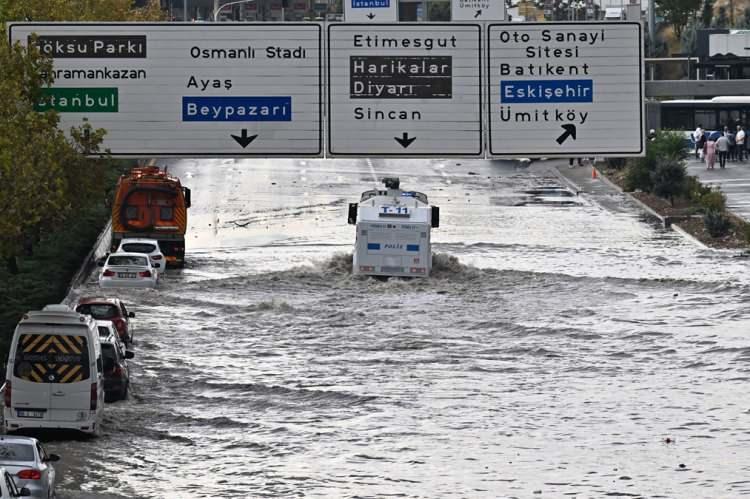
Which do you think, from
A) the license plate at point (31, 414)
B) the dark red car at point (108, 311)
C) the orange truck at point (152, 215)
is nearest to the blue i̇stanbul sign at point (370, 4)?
the orange truck at point (152, 215)

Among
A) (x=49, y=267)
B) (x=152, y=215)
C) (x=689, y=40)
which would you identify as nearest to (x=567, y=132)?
(x=49, y=267)

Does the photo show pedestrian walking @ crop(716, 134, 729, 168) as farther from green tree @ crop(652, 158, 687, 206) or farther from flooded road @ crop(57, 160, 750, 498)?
flooded road @ crop(57, 160, 750, 498)

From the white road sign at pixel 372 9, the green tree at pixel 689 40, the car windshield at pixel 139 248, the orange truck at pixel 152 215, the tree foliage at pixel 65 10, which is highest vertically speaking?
the green tree at pixel 689 40

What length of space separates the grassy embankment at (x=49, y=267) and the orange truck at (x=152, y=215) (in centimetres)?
164

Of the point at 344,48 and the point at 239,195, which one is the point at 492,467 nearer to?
the point at 344,48

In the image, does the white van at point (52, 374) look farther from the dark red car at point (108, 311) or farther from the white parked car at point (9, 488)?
the dark red car at point (108, 311)

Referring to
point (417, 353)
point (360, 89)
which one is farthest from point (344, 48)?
point (417, 353)

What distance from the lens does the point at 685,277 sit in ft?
180

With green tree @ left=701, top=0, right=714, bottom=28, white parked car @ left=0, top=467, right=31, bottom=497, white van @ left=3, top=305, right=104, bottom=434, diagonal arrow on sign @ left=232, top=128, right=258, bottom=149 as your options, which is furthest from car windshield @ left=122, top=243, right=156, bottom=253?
green tree @ left=701, top=0, right=714, bottom=28

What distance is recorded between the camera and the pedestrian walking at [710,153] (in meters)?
82.7

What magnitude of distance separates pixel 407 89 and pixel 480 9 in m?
56.0

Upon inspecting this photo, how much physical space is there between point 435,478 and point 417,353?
13.8 metres

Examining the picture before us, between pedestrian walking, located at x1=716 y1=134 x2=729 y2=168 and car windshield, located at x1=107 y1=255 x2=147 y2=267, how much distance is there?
39.2 meters

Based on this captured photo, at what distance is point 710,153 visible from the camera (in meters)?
82.6
